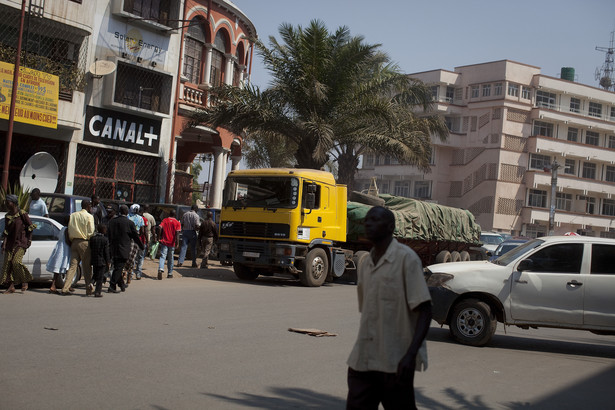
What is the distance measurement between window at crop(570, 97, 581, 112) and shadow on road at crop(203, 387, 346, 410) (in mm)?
61719

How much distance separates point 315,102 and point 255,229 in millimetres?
7834

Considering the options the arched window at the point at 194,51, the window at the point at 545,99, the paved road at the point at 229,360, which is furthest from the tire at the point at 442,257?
the window at the point at 545,99

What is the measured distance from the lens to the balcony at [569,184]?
5956 cm

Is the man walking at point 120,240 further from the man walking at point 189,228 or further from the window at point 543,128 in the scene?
the window at point 543,128

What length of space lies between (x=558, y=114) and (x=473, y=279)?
2159 inches

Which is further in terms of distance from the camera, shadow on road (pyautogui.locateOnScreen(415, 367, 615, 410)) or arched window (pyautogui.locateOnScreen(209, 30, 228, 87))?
arched window (pyautogui.locateOnScreen(209, 30, 228, 87))

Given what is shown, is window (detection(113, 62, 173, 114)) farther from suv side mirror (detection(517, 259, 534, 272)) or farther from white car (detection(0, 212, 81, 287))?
suv side mirror (detection(517, 259, 534, 272))

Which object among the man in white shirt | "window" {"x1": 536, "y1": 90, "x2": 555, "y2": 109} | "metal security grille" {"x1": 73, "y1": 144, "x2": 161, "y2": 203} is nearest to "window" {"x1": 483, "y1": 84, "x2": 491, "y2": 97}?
"window" {"x1": 536, "y1": 90, "x2": 555, "y2": 109}

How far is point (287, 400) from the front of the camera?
239 inches

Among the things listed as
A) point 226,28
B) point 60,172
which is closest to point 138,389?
point 60,172

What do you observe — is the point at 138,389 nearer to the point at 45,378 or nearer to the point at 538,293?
the point at 45,378

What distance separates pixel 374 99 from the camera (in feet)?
79.7

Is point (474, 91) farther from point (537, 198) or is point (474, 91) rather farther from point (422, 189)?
point (537, 198)

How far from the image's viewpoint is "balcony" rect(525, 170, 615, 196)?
5956 centimetres
